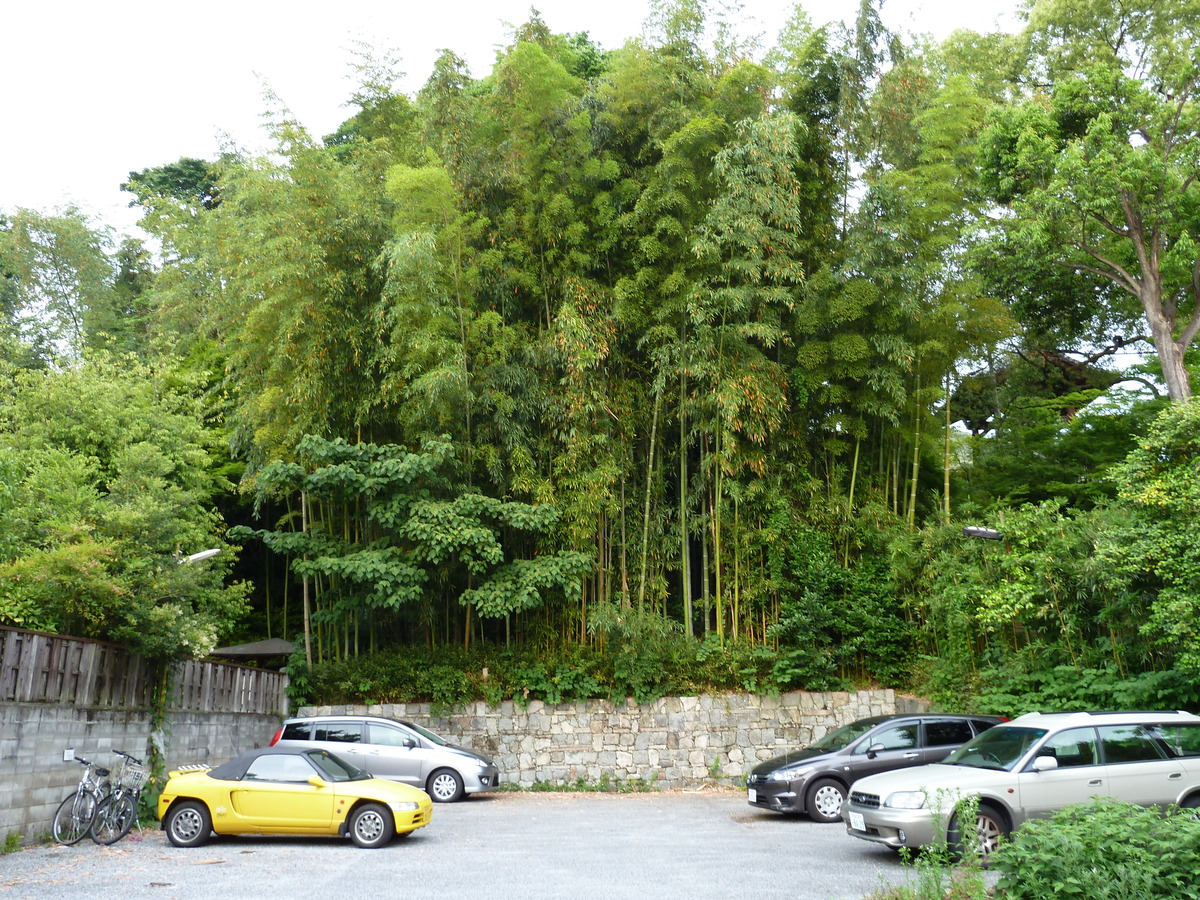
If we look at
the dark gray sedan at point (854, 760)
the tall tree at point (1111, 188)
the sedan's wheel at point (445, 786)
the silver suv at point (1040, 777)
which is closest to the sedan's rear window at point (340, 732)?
the sedan's wheel at point (445, 786)

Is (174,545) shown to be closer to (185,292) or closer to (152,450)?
(152,450)

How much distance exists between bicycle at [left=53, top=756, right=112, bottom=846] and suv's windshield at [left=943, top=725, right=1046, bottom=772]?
306 inches

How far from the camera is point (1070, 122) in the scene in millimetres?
13602

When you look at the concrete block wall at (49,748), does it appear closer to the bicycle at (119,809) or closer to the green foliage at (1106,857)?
the bicycle at (119,809)

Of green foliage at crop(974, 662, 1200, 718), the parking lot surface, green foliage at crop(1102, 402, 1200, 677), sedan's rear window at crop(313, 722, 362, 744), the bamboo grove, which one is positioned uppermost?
the bamboo grove

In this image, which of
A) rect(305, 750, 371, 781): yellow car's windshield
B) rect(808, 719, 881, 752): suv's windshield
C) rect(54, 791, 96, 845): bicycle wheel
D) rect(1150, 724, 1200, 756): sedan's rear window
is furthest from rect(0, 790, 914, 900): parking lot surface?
rect(1150, 724, 1200, 756): sedan's rear window

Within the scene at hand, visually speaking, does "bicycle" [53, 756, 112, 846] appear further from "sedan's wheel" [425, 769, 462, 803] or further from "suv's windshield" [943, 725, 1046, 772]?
"suv's windshield" [943, 725, 1046, 772]

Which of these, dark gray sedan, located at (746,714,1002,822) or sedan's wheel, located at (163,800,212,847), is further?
dark gray sedan, located at (746,714,1002,822)

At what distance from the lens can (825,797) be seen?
10.0 metres

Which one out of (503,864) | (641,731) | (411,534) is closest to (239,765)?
(503,864)

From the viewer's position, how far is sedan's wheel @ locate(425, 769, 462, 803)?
1241 centimetres

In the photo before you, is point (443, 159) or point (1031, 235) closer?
point (1031, 235)

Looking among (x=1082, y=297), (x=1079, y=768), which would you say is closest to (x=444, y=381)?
(x=1079, y=768)

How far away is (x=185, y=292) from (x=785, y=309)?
13.6 metres
